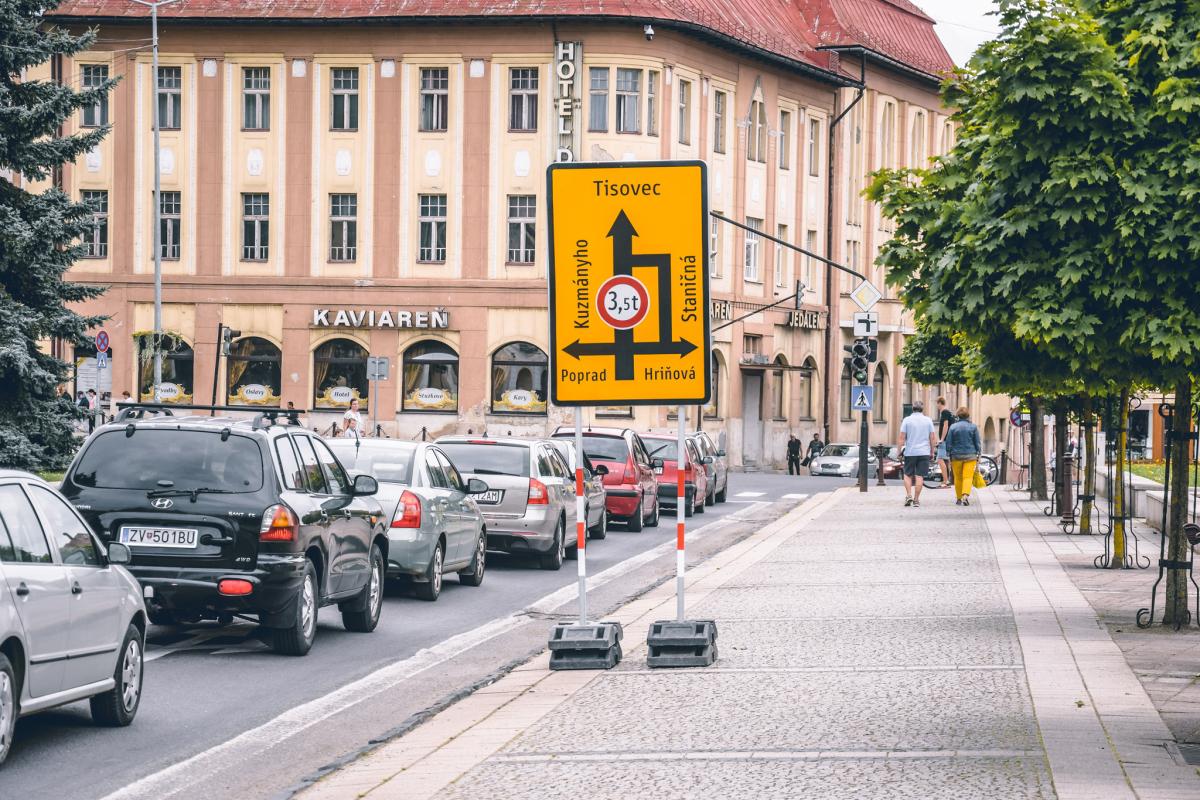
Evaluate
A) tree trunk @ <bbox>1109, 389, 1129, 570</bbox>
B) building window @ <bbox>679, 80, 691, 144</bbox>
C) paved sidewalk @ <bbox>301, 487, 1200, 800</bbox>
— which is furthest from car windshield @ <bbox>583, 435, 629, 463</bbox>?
building window @ <bbox>679, 80, 691, 144</bbox>

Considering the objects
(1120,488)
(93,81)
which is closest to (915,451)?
(1120,488)

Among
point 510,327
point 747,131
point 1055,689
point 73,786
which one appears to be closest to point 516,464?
point 1055,689

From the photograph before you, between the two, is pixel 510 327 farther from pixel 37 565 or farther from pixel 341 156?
pixel 37 565

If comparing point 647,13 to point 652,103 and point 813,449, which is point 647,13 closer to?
point 652,103

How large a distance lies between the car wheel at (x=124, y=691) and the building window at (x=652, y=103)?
49478mm

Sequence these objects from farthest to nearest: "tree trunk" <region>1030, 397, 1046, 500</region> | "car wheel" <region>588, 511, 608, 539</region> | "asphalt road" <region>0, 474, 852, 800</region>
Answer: "tree trunk" <region>1030, 397, 1046, 500</region>
"car wheel" <region>588, 511, 608, 539</region>
"asphalt road" <region>0, 474, 852, 800</region>

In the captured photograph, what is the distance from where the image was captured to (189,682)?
40.5ft

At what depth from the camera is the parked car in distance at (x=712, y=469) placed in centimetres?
3816

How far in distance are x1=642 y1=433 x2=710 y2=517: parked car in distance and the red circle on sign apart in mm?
19762

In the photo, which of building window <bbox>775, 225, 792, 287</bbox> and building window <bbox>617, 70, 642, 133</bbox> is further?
building window <bbox>775, 225, 792, 287</bbox>

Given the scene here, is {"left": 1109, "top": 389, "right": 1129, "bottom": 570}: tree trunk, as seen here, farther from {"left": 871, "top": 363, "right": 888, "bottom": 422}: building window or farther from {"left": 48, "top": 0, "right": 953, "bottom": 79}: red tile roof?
{"left": 871, "top": 363, "right": 888, "bottom": 422}: building window

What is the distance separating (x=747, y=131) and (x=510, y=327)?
39.6ft

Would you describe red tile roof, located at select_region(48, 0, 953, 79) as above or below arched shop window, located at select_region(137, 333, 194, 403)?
above

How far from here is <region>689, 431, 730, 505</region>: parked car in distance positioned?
3816 cm
